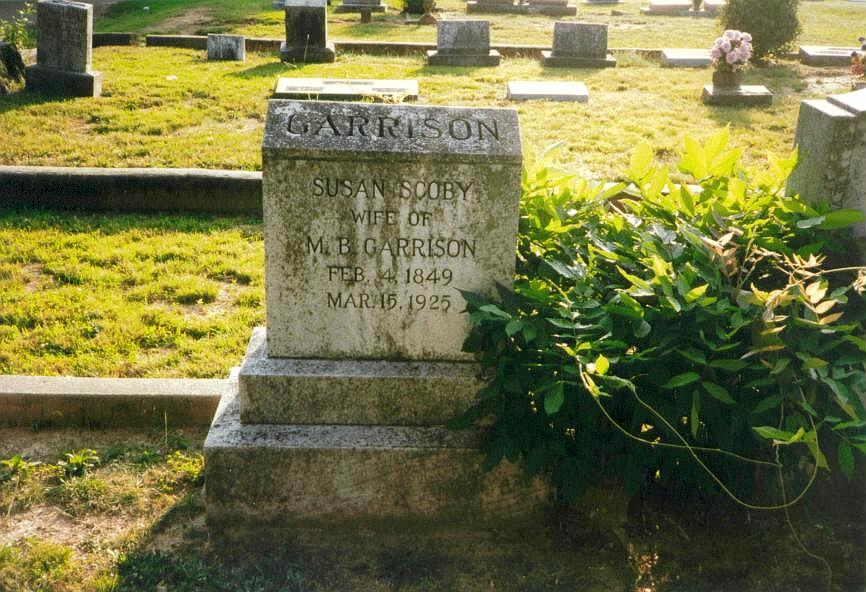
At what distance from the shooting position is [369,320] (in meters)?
3.63

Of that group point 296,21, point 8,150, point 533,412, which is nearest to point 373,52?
point 296,21

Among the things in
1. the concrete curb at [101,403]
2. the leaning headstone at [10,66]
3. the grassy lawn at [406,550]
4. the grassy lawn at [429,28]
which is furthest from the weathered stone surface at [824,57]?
the concrete curb at [101,403]

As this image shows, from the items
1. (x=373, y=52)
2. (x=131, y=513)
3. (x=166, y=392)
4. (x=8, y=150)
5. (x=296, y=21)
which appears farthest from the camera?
(x=373, y=52)

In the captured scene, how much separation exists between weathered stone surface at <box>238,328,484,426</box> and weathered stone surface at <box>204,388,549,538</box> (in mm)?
57

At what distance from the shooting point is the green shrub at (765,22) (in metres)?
14.1

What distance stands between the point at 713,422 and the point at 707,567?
614 mm

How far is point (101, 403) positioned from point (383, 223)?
1.73 metres

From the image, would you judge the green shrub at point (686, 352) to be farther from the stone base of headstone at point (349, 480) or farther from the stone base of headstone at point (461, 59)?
the stone base of headstone at point (461, 59)

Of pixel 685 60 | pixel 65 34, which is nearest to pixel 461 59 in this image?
pixel 685 60

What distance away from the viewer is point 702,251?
11.1 feet

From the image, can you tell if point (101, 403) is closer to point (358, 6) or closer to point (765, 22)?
point (765, 22)

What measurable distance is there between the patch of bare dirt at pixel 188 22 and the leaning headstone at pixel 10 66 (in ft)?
19.8

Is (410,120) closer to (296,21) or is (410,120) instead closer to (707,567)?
(707,567)

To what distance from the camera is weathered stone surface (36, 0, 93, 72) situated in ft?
35.6
